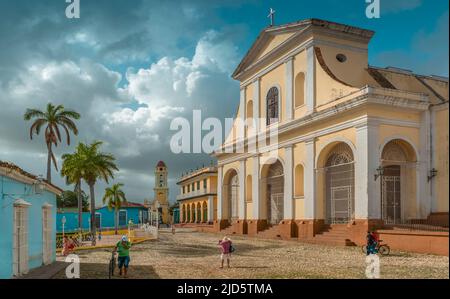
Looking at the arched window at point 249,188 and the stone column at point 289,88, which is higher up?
the stone column at point 289,88

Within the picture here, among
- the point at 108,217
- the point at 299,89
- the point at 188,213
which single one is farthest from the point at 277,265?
the point at 108,217

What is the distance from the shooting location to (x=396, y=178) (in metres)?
23.6

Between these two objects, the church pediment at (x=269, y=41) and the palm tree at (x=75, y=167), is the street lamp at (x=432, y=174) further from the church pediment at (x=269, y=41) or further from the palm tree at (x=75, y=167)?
the palm tree at (x=75, y=167)

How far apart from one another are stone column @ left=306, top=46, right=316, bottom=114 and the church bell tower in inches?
2188

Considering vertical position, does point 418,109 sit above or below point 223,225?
above

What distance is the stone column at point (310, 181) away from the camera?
1006 inches

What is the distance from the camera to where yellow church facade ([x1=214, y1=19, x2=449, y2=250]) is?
21719mm

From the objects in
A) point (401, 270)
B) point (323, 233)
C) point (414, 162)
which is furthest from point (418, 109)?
point (401, 270)

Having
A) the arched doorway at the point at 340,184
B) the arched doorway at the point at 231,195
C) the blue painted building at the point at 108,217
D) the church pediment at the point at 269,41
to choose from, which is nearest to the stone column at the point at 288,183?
the arched doorway at the point at 340,184

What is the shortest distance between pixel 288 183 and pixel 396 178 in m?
6.44

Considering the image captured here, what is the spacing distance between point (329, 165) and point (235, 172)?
12599 millimetres

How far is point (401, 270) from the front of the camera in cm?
1379

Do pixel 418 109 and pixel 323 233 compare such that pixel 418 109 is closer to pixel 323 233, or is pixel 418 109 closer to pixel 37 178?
pixel 323 233

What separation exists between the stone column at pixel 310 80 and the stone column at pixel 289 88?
170 cm
